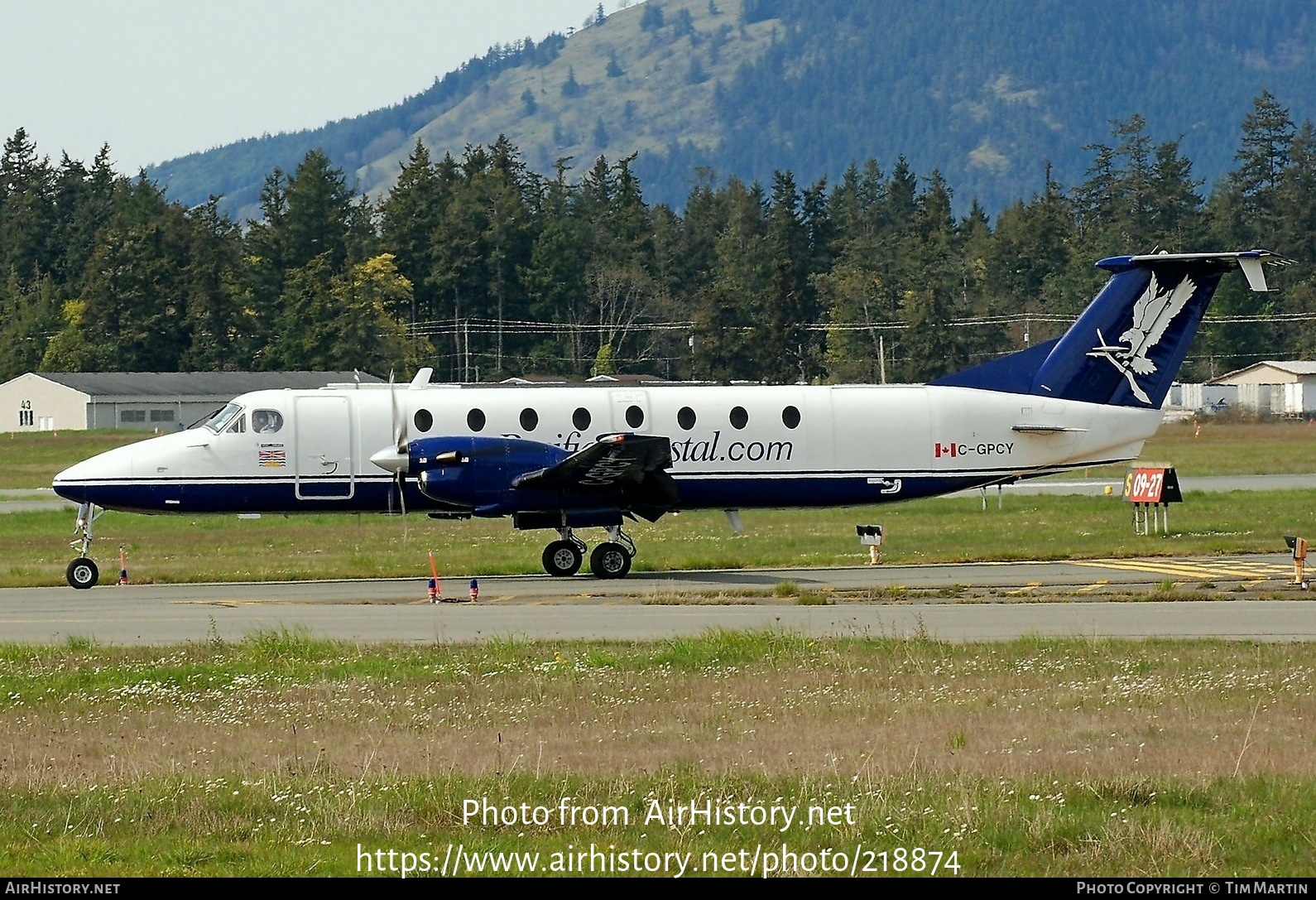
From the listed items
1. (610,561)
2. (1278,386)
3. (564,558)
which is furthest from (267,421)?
(1278,386)

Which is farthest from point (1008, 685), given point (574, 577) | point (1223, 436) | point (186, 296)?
point (186, 296)

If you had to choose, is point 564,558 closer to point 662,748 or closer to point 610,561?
point 610,561

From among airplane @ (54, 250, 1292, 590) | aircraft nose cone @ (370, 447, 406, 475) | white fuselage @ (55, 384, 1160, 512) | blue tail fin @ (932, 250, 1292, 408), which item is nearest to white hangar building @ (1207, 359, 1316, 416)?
blue tail fin @ (932, 250, 1292, 408)

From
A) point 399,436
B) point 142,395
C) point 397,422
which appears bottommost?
point 399,436

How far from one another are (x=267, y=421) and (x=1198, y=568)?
14622 mm

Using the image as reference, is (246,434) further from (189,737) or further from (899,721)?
(899,721)

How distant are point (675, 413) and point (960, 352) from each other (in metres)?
73.4

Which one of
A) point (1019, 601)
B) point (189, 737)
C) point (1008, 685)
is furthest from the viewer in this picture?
point (1019, 601)

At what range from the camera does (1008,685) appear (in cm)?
1423

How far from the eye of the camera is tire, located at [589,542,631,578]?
25.8 metres

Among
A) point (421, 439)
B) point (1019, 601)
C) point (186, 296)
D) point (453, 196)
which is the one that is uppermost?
point (453, 196)

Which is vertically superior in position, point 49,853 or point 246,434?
point 246,434

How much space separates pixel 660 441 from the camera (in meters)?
24.3

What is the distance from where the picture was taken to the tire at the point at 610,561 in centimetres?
2577
